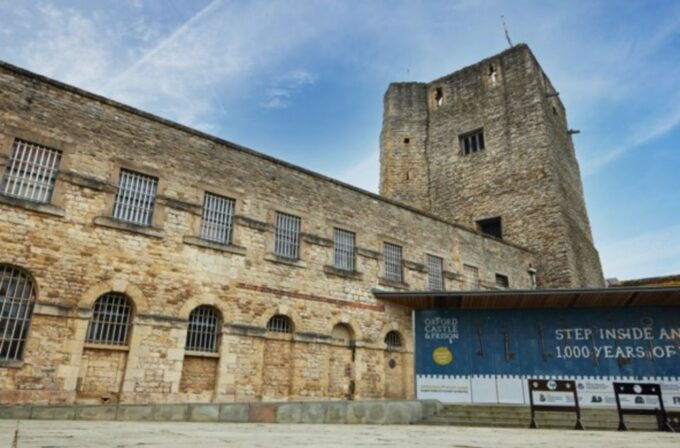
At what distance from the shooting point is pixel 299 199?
573 inches

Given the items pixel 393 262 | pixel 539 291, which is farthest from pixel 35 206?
pixel 539 291

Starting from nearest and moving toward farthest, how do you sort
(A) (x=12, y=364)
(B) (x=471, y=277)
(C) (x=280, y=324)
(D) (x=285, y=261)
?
(A) (x=12, y=364) < (C) (x=280, y=324) < (D) (x=285, y=261) < (B) (x=471, y=277)

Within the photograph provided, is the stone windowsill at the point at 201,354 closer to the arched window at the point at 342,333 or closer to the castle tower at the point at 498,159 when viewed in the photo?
the arched window at the point at 342,333

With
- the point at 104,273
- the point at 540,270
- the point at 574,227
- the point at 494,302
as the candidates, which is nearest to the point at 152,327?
the point at 104,273

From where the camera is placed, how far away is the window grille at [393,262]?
1639cm

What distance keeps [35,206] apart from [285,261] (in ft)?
21.3

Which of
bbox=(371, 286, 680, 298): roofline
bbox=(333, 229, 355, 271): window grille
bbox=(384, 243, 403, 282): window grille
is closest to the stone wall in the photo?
bbox=(333, 229, 355, 271): window grille

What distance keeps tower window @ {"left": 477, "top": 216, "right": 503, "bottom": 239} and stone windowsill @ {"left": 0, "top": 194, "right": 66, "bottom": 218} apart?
68.7 ft

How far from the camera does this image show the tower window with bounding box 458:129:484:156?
26.8 metres

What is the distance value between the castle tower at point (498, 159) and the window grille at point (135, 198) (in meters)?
18.0

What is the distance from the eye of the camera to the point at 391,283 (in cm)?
1602

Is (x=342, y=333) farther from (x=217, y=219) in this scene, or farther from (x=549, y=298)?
(x=549, y=298)

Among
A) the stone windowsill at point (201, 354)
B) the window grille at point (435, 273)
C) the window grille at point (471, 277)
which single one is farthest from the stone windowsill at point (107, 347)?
the window grille at point (471, 277)

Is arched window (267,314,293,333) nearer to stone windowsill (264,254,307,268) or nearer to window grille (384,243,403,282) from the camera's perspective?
stone windowsill (264,254,307,268)
